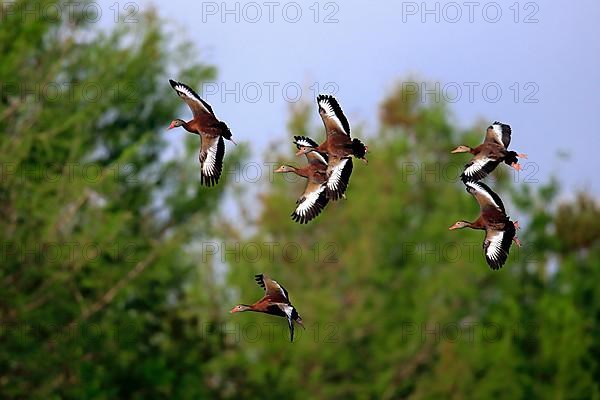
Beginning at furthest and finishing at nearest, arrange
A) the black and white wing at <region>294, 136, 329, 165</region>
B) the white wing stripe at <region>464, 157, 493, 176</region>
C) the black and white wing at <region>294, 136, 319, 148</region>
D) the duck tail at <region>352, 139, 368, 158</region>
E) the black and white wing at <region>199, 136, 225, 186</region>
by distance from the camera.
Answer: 1. the black and white wing at <region>294, 136, 319, 148</region>
2. the black and white wing at <region>294, 136, 329, 165</region>
3. the black and white wing at <region>199, 136, 225, 186</region>
4. the white wing stripe at <region>464, 157, 493, 176</region>
5. the duck tail at <region>352, 139, 368, 158</region>

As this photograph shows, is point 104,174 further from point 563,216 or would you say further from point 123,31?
point 563,216

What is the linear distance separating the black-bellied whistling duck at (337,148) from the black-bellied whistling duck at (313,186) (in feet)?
1.06

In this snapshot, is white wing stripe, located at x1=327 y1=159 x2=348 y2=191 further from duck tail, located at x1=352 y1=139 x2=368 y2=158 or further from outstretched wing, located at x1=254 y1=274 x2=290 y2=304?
outstretched wing, located at x1=254 y1=274 x2=290 y2=304

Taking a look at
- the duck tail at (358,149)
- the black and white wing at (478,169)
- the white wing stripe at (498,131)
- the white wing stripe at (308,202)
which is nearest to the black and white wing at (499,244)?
the black and white wing at (478,169)

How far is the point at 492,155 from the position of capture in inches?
434

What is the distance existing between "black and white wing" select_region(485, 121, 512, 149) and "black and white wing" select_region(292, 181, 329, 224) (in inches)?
58.5

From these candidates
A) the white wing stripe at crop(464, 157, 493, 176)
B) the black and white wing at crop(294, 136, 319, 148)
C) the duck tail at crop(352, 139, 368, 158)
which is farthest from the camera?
the black and white wing at crop(294, 136, 319, 148)

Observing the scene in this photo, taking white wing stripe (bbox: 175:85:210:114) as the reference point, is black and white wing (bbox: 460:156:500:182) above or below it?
below

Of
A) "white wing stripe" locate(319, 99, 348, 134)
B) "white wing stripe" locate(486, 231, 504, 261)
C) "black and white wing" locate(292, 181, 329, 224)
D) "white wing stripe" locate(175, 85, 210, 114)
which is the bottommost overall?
"white wing stripe" locate(486, 231, 504, 261)

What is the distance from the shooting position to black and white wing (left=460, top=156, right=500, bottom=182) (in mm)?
10805

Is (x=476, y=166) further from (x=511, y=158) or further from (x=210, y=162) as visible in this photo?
(x=210, y=162)

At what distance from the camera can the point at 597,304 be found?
48562 millimetres

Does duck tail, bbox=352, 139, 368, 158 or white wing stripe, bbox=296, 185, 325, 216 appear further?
white wing stripe, bbox=296, 185, 325, 216

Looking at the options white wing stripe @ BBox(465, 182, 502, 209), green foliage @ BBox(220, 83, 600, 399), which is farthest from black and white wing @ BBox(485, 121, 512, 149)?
green foliage @ BBox(220, 83, 600, 399)
